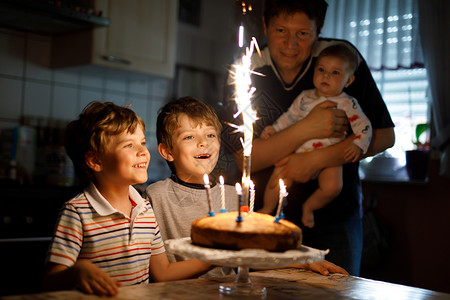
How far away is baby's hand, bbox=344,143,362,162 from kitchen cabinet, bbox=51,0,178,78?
1476 millimetres

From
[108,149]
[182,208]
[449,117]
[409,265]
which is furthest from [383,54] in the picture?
[108,149]

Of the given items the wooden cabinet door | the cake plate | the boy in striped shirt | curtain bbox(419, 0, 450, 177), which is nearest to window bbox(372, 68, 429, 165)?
curtain bbox(419, 0, 450, 177)

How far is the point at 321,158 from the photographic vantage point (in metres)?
1.59

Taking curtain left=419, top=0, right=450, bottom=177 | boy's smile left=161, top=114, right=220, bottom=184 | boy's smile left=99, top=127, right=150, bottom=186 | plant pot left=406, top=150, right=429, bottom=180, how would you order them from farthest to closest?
plant pot left=406, top=150, right=429, bottom=180 → curtain left=419, top=0, right=450, bottom=177 → boy's smile left=161, top=114, right=220, bottom=184 → boy's smile left=99, top=127, right=150, bottom=186

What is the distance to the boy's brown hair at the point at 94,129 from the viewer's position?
1.07 metres

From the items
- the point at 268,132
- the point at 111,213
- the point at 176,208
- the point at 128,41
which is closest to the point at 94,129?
the point at 111,213

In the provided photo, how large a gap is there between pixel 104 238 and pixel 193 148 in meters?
0.34

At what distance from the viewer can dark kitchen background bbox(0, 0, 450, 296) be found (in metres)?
2.16

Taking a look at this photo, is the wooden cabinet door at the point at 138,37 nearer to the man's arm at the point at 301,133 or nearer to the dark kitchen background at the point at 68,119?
the dark kitchen background at the point at 68,119

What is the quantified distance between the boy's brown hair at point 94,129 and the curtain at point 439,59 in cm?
171

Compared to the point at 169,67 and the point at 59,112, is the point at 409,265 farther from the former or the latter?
the point at 59,112

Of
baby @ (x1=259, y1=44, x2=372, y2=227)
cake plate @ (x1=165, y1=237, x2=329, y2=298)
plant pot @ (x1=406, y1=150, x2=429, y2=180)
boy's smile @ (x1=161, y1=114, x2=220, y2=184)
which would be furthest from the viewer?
plant pot @ (x1=406, y1=150, x2=429, y2=180)

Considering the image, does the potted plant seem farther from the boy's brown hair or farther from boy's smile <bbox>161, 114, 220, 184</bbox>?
the boy's brown hair

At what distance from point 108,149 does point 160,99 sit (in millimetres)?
2229
